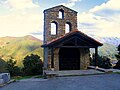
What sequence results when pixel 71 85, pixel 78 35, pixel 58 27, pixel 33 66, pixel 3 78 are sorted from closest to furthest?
pixel 71 85
pixel 3 78
pixel 78 35
pixel 58 27
pixel 33 66

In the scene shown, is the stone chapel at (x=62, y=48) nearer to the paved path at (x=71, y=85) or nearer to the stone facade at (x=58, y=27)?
the stone facade at (x=58, y=27)

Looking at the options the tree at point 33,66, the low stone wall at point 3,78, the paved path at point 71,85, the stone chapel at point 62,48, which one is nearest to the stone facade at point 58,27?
the stone chapel at point 62,48

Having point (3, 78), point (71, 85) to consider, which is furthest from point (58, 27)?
point (71, 85)

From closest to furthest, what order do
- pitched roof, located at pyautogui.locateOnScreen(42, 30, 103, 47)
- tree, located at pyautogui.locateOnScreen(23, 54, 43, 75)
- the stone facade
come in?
→ pitched roof, located at pyautogui.locateOnScreen(42, 30, 103, 47)
the stone facade
tree, located at pyautogui.locateOnScreen(23, 54, 43, 75)

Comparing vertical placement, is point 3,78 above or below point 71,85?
above

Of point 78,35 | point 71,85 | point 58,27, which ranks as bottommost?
point 71,85

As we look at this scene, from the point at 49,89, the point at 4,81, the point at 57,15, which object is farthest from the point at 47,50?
the point at 49,89

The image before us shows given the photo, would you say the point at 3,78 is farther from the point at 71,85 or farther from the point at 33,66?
the point at 33,66

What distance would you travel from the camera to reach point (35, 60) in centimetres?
3550

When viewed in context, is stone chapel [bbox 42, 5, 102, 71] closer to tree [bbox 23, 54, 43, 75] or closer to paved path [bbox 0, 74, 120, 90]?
tree [bbox 23, 54, 43, 75]

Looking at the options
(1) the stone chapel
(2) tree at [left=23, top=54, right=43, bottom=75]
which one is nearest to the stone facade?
(1) the stone chapel

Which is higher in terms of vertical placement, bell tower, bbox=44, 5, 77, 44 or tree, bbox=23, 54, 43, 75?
bell tower, bbox=44, 5, 77, 44

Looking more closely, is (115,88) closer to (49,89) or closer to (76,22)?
(49,89)

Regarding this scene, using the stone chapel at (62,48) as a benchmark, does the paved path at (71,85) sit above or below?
below
